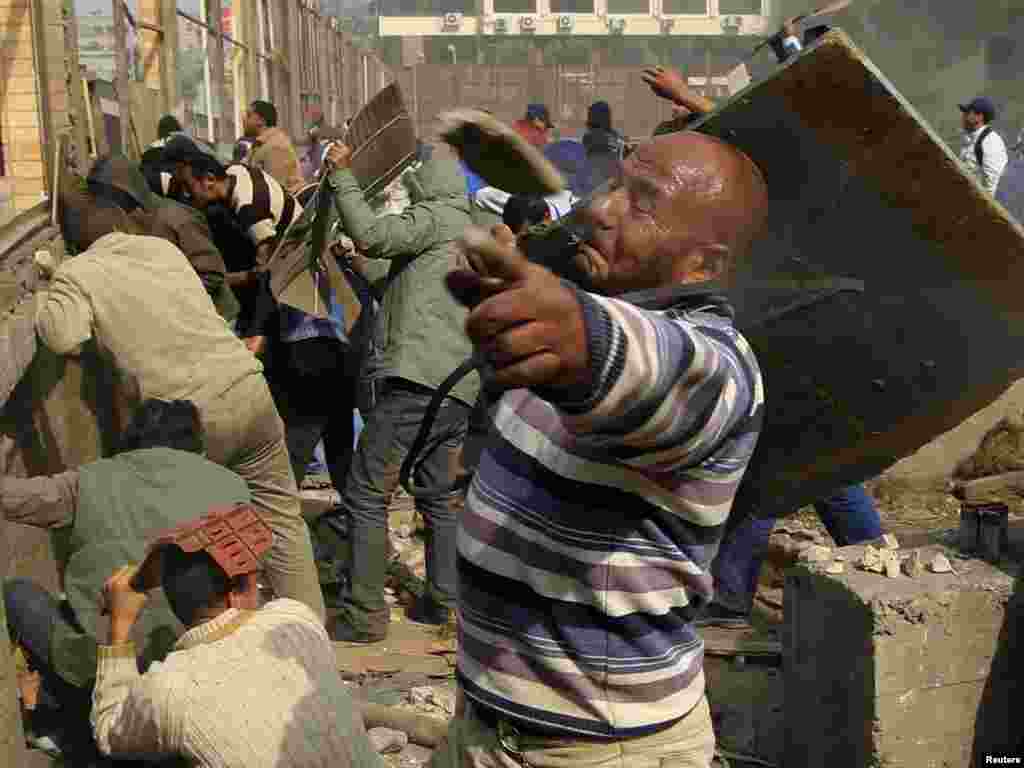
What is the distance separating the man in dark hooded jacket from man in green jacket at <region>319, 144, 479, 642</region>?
789 millimetres

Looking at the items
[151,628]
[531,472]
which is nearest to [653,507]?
[531,472]

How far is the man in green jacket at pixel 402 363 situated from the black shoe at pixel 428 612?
326 mm

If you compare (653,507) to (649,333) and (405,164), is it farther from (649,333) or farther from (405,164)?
(405,164)

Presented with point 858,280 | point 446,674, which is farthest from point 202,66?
point 858,280

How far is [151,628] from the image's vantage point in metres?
3.88

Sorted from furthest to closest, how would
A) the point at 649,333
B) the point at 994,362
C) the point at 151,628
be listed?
1. the point at 151,628
2. the point at 994,362
3. the point at 649,333

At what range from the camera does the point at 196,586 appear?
3.08 meters

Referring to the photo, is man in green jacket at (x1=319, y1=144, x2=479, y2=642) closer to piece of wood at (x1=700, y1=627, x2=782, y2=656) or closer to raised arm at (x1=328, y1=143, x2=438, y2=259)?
raised arm at (x1=328, y1=143, x2=438, y2=259)

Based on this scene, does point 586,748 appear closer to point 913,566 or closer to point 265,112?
point 913,566

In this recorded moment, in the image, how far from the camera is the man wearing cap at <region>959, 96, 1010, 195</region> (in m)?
10.4

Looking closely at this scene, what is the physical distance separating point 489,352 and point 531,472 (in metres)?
0.61

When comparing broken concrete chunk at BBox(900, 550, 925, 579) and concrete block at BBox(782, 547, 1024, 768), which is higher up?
broken concrete chunk at BBox(900, 550, 925, 579)

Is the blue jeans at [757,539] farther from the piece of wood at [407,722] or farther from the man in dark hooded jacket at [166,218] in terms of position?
the man in dark hooded jacket at [166,218]

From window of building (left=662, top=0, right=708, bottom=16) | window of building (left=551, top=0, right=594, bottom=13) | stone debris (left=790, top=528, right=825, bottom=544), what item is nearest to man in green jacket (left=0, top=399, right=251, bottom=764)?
stone debris (left=790, top=528, right=825, bottom=544)
